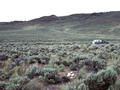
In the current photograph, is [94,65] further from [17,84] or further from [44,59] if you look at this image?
[17,84]

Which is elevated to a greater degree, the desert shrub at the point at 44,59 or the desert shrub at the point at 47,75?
the desert shrub at the point at 47,75

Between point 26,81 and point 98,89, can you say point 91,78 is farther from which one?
point 26,81

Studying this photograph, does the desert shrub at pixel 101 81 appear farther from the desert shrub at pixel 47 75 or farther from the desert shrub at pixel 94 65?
the desert shrub at pixel 94 65

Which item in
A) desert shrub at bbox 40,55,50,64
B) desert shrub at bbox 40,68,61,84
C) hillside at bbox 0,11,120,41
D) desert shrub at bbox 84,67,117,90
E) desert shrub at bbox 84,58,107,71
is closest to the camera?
desert shrub at bbox 84,67,117,90

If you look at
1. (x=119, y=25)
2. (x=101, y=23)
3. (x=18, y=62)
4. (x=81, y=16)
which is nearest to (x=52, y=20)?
(x=81, y=16)

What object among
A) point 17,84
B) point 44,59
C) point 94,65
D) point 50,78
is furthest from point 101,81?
point 44,59

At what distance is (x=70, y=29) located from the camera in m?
101

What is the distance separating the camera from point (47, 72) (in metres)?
6.68

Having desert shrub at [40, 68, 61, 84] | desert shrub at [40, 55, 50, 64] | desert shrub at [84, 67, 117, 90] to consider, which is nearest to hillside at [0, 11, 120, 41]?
desert shrub at [40, 55, 50, 64]

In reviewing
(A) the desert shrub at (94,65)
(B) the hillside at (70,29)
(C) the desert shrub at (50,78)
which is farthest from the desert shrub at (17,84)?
(B) the hillside at (70,29)

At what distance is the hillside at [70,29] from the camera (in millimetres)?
68512

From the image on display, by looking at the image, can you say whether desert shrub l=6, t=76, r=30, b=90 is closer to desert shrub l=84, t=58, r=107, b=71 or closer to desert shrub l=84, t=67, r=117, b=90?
desert shrub l=84, t=67, r=117, b=90

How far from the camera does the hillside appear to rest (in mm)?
68512

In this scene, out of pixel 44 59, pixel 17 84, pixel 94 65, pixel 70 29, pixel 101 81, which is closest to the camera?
pixel 101 81
